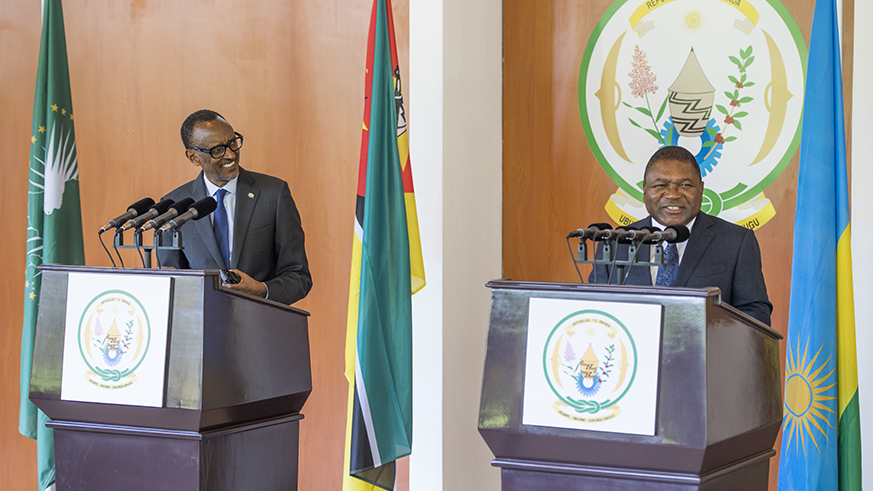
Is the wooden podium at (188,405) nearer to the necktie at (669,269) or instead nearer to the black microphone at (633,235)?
the black microphone at (633,235)

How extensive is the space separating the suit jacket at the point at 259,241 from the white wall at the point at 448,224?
84cm

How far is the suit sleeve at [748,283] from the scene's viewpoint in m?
2.74

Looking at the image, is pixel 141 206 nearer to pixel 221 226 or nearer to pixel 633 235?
pixel 221 226

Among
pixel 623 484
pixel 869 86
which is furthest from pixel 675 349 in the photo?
pixel 869 86

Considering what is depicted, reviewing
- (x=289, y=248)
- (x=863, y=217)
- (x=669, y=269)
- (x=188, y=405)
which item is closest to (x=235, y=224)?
(x=289, y=248)

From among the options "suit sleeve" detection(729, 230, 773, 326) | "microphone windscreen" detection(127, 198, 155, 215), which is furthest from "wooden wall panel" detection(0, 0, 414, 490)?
"suit sleeve" detection(729, 230, 773, 326)

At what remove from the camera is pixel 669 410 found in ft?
6.68

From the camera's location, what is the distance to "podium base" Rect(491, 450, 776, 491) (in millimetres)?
2062

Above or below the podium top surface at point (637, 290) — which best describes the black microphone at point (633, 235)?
above

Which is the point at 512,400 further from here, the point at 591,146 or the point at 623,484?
the point at 591,146

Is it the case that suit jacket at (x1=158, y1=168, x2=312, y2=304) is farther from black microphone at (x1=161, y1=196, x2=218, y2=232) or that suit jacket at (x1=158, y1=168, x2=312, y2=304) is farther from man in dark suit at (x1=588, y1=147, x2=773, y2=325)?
man in dark suit at (x1=588, y1=147, x2=773, y2=325)

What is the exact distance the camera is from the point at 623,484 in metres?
2.12

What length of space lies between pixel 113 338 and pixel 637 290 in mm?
1591

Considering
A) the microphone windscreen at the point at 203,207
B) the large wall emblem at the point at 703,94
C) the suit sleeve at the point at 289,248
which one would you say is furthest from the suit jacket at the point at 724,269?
the microphone windscreen at the point at 203,207
